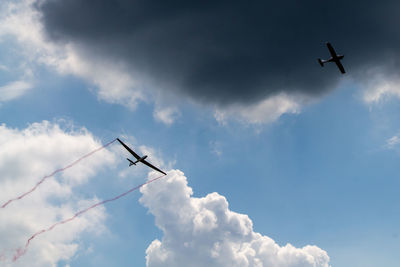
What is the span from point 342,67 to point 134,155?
74.2 metres

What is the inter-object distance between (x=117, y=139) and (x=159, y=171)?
25.1 metres

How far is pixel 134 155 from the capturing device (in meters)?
130

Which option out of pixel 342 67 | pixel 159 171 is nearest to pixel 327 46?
pixel 342 67

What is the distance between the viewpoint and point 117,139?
4569 inches

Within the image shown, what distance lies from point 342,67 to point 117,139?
7419 cm

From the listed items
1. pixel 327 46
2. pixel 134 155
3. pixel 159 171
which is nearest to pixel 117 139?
pixel 134 155

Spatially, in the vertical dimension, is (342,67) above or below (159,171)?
above

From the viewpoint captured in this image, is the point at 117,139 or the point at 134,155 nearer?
the point at 117,139

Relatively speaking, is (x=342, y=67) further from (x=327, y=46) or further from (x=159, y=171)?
(x=159, y=171)

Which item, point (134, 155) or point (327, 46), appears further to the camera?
point (134, 155)

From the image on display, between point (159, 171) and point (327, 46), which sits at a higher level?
point (327, 46)

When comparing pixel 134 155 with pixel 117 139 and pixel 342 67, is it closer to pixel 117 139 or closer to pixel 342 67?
pixel 117 139

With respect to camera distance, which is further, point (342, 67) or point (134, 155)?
point (134, 155)

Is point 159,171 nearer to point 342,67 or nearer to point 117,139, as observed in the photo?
point 117,139
